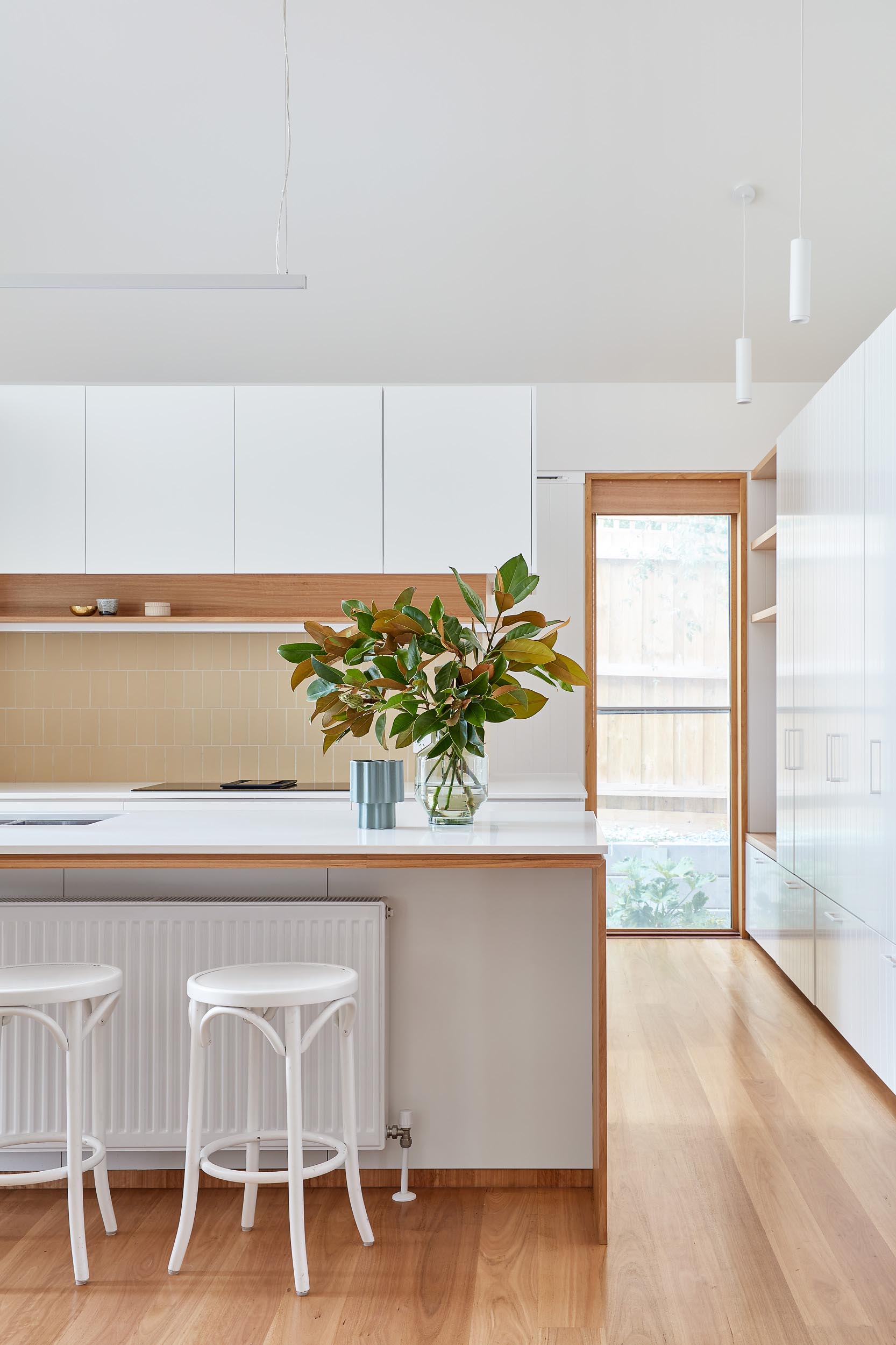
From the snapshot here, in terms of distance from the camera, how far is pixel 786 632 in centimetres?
427

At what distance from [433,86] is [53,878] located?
2.52 metres

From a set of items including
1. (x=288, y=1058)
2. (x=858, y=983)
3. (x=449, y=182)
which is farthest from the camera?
(x=449, y=182)

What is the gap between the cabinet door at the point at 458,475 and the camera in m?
4.41

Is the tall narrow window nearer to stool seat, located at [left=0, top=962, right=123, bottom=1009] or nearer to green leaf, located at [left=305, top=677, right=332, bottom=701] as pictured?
green leaf, located at [left=305, top=677, right=332, bottom=701]

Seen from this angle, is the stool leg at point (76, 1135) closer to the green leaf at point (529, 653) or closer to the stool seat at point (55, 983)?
the stool seat at point (55, 983)

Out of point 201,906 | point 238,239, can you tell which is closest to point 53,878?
point 201,906

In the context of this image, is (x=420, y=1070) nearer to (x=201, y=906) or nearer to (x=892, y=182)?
(x=201, y=906)

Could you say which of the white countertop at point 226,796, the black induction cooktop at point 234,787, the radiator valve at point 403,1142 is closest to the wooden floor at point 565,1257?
the radiator valve at point 403,1142

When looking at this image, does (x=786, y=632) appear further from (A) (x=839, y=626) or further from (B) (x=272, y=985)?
(B) (x=272, y=985)

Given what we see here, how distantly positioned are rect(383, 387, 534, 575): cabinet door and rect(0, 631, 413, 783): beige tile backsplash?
2.90ft

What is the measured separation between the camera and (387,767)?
8.62ft

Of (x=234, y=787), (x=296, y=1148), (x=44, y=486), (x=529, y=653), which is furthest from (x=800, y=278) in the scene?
(x=44, y=486)

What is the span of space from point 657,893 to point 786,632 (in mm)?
1698

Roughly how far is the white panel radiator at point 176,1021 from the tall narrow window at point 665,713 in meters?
2.95
